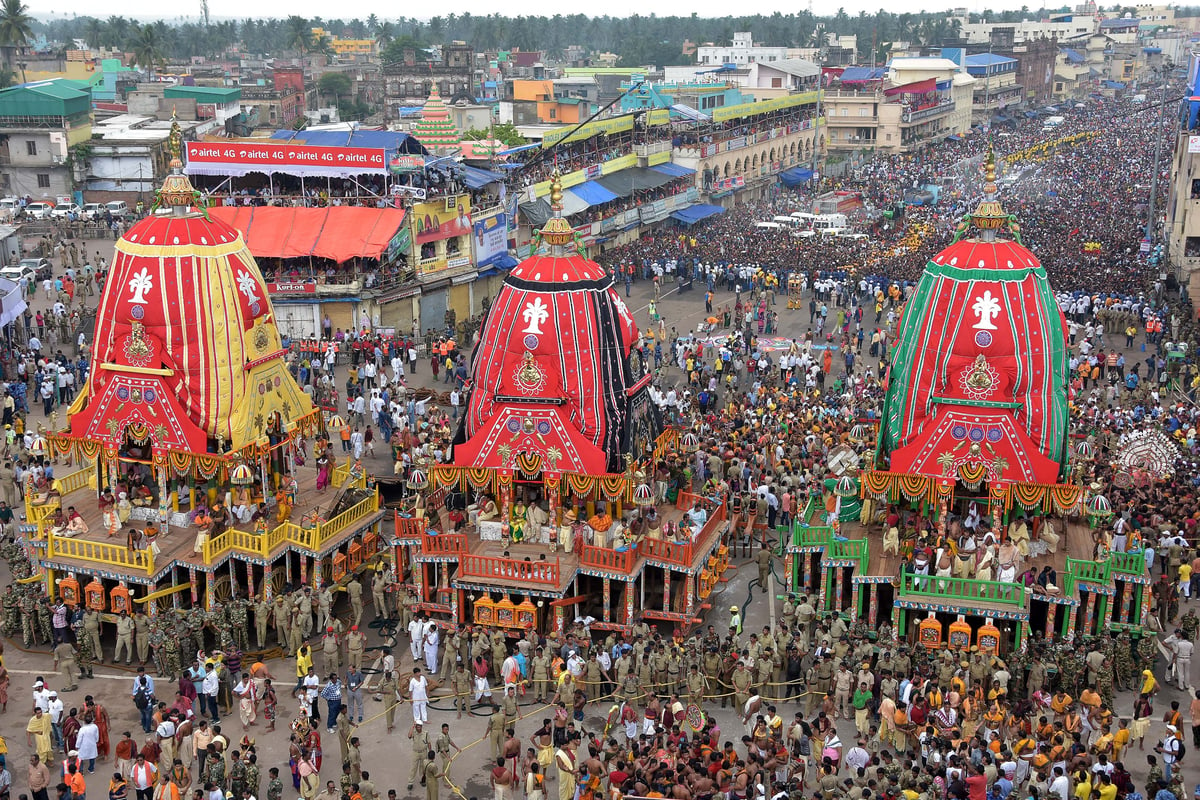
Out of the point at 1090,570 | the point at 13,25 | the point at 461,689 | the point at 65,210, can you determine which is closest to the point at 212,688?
the point at 461,689

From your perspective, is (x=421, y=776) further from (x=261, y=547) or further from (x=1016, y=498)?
(x=1016, y=498)

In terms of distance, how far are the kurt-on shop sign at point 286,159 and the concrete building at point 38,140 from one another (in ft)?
89.5

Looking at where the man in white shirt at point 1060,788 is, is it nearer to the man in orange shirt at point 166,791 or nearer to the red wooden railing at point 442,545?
the red wooden railing at point 442,545

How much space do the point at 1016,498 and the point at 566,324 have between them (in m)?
8.83

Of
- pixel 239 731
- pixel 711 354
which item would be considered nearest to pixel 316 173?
pixel 711 354

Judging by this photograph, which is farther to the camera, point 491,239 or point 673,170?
point 673,170

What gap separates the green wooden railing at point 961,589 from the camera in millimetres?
23891

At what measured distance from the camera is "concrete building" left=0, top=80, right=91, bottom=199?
7238cm

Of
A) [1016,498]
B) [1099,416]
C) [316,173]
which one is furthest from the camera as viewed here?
[316,173]

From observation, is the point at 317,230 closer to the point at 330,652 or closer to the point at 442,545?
the point at 442,545

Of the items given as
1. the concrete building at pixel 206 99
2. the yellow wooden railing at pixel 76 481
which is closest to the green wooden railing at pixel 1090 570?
the yellow wooden railing at pixel 76 481

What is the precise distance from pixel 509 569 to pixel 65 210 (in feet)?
172

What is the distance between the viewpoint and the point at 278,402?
2791 cm

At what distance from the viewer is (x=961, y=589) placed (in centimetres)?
2420
